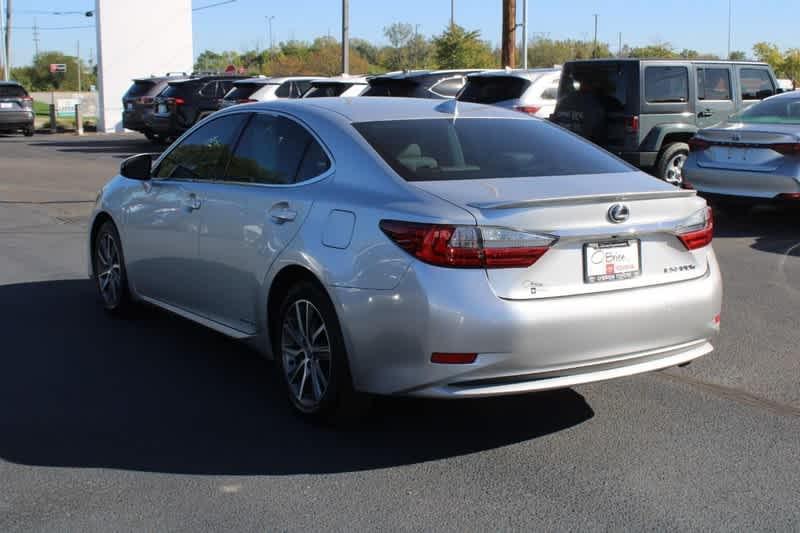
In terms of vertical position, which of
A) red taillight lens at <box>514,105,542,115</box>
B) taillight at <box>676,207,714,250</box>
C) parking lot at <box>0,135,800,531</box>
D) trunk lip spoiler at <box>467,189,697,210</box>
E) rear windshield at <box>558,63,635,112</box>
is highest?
rear windshield at <box>558,63,635,112</box>

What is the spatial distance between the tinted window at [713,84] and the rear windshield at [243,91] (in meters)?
11.6

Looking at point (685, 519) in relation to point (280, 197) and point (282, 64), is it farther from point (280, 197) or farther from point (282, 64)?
point (282, 64)

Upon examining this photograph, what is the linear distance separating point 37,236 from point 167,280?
232 inches

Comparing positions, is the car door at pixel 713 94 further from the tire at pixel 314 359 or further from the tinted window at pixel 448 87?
the tire at pixel 314 359

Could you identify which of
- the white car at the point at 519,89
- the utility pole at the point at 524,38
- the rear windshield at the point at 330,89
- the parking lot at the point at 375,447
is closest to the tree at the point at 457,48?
the utility pole at the point at 524,38

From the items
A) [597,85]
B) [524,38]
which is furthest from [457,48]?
[597,85]

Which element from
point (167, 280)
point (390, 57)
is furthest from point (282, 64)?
point (167, 280)

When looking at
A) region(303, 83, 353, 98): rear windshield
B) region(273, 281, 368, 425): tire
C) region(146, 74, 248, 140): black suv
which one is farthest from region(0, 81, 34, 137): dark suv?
region(273, 281, 368, 425): tire

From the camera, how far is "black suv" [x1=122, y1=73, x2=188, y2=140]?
28375 millimetres

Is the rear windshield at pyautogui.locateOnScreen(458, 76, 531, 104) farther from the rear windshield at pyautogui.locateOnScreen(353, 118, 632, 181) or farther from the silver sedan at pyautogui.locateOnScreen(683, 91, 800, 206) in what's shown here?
the rear windshield at pyautogui.locateOnScreen(353, 118, 632, 181)

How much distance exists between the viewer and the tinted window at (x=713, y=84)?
14452 millimetres

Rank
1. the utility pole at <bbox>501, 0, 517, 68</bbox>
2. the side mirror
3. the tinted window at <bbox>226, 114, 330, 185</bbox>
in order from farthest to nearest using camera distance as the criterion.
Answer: the utility pole at <bbox>501, 0, 517, 68</bbox>, the side mirror, the tinted window at <bbox>226, 114, 330, 185</bbox>

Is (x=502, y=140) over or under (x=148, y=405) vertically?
over

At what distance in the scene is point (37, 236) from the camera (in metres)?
12.0
